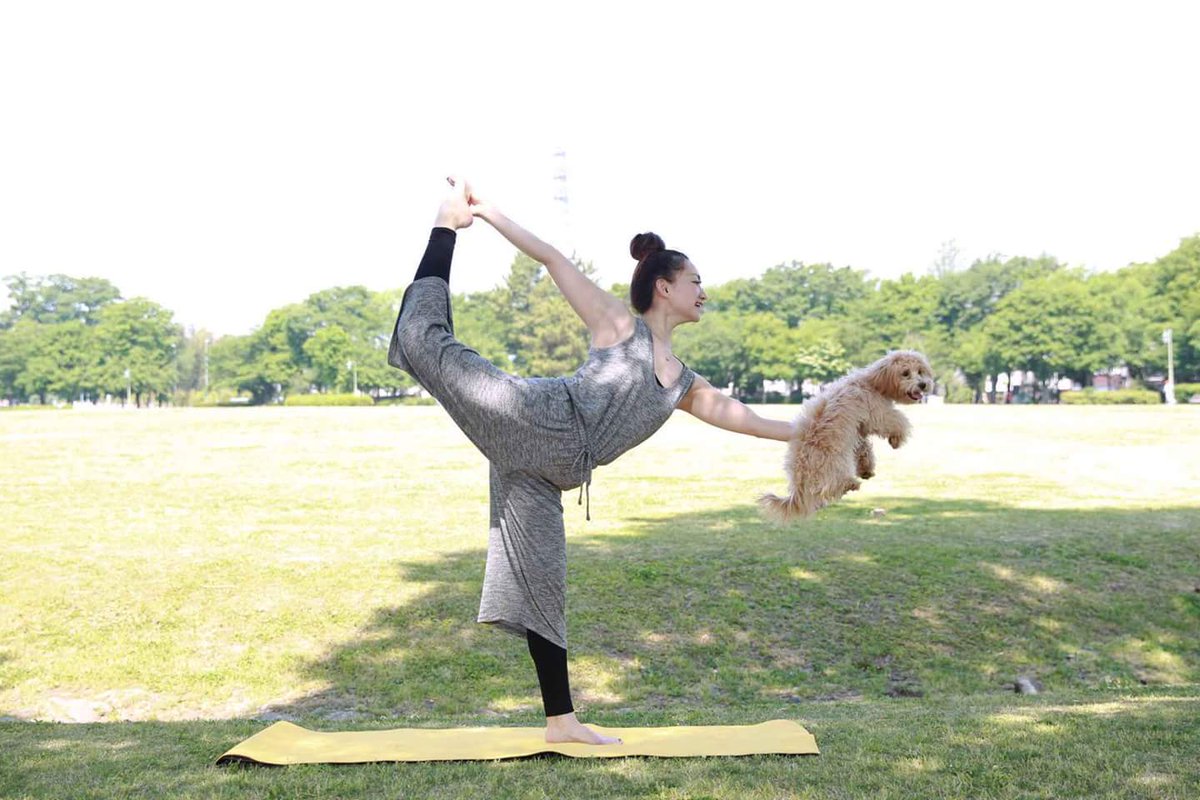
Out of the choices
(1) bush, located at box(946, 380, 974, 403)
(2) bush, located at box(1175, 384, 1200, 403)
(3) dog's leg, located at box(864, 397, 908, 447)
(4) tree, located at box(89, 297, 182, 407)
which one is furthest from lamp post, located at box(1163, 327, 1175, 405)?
(4) tree, located at box(89, 297, 182, 407)

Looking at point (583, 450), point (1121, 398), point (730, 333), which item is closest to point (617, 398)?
point (583, 450)

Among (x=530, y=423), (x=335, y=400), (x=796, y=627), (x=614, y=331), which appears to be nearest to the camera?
(x=530, y=423)

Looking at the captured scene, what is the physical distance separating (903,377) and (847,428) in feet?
1.05

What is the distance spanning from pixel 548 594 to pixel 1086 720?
8.45 feet

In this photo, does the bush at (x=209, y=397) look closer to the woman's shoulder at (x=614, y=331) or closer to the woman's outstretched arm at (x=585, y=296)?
the woman's outstretched arm at (x=585, y=296)

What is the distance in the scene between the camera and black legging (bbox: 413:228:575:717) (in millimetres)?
4609

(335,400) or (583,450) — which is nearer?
(583,450)

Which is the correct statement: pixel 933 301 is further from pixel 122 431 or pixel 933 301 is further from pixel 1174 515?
pixel 1174 515

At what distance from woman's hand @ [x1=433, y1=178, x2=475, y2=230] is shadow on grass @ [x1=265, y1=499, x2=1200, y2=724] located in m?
4.36

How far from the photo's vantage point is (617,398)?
448 cm

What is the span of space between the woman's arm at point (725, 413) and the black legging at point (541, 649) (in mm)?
1175

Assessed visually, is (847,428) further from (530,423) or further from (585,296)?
(530,423)

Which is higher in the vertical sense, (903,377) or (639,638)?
(903,377)

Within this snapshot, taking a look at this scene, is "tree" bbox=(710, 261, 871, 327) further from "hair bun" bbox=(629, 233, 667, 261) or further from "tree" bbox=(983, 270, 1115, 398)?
"hair bun" bbox=(629, 233, 667, 261)
